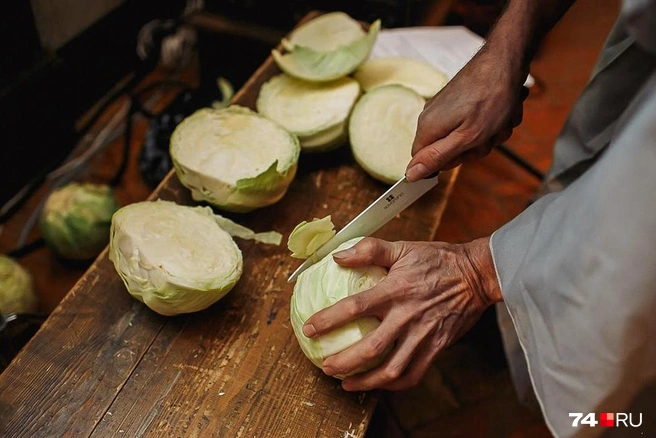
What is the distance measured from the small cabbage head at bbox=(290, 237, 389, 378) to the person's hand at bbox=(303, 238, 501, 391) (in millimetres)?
17

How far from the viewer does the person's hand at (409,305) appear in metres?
1.00

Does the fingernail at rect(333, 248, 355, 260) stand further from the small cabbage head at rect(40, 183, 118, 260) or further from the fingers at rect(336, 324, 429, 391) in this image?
the small cabbage head at rect(40, 183, 118, 260)

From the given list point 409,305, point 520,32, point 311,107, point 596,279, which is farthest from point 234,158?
point 596,279

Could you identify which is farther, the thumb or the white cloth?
the thumb

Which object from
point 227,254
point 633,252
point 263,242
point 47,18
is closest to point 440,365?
point 263,242

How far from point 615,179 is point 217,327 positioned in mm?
748

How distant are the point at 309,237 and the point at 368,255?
0.15m

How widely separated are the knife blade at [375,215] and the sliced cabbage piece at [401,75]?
1.51ft

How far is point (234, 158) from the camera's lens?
134cm

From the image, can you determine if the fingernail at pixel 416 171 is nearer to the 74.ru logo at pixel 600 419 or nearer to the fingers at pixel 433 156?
A: the fingers at pixel 433 156

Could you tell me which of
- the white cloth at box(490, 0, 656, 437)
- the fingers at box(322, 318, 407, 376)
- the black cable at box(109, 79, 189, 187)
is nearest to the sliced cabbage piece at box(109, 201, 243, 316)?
the fingers at box(322, 318, 407, 376)

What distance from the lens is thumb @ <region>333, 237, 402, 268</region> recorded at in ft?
3.44

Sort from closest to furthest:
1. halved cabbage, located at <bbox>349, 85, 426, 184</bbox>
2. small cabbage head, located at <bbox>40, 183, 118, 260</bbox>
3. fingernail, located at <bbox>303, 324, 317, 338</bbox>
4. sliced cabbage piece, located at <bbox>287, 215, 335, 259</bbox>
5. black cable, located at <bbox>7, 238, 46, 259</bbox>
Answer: fingernail, located at <bbox>303, 324, 317, 338</bbox> < sliced cabbage piece, located at <bbox>287, 215, 335, 259</bbox> < halved cabbage, located at <bbox>349, 85, 426, 184</bbox> < small cabbage head, located at <bbox>40, 183, 118, 260</bbox> < black cable, located at <bbox>7, 238, 46, 259</bbox>

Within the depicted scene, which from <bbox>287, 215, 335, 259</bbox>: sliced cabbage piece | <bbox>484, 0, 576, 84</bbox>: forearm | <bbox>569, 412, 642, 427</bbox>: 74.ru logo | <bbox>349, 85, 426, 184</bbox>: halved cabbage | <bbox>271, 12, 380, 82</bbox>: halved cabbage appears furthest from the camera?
<bbox>271, 12, 380, 82</bbox>: halved cabbage
